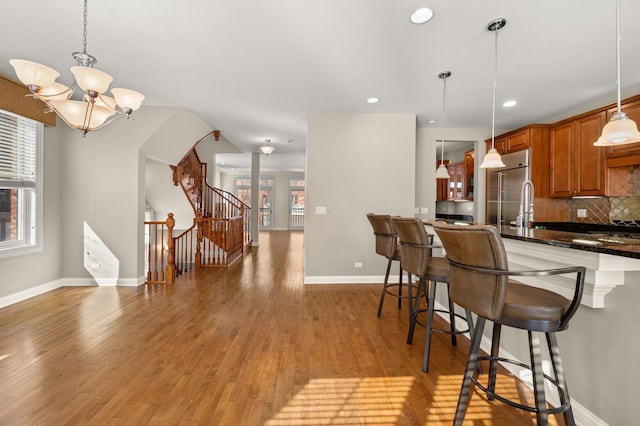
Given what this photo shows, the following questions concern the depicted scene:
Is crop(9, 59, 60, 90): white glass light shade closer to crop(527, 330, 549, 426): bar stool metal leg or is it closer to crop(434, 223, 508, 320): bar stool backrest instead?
crop(434, 223, 508, 320): bar stool backrest

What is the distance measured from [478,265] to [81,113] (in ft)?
9.49

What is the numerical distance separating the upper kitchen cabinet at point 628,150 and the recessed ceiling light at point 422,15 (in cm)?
300

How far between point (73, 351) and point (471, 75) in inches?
183

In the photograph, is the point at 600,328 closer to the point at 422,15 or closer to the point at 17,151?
the point at 422,15

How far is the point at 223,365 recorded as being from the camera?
7.33ft

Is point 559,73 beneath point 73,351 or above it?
above

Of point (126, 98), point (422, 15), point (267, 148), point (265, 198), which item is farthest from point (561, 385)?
point (265, 198)

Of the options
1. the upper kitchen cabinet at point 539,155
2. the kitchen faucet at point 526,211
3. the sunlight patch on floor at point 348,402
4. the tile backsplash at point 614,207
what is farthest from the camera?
the upper kitchen cabinet at point 539,155

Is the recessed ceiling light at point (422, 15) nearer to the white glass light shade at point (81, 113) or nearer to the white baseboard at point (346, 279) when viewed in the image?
the white glass light shade at point (81, 113)

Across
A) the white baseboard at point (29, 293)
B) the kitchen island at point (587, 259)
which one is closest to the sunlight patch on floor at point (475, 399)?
the kitchen island at point (587, 259)

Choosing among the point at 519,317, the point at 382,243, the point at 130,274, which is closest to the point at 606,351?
the point at 519,317

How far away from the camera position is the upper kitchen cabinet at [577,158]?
151 inches

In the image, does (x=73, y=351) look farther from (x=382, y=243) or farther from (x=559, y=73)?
(x=559, y=73)

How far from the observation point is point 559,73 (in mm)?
3211
